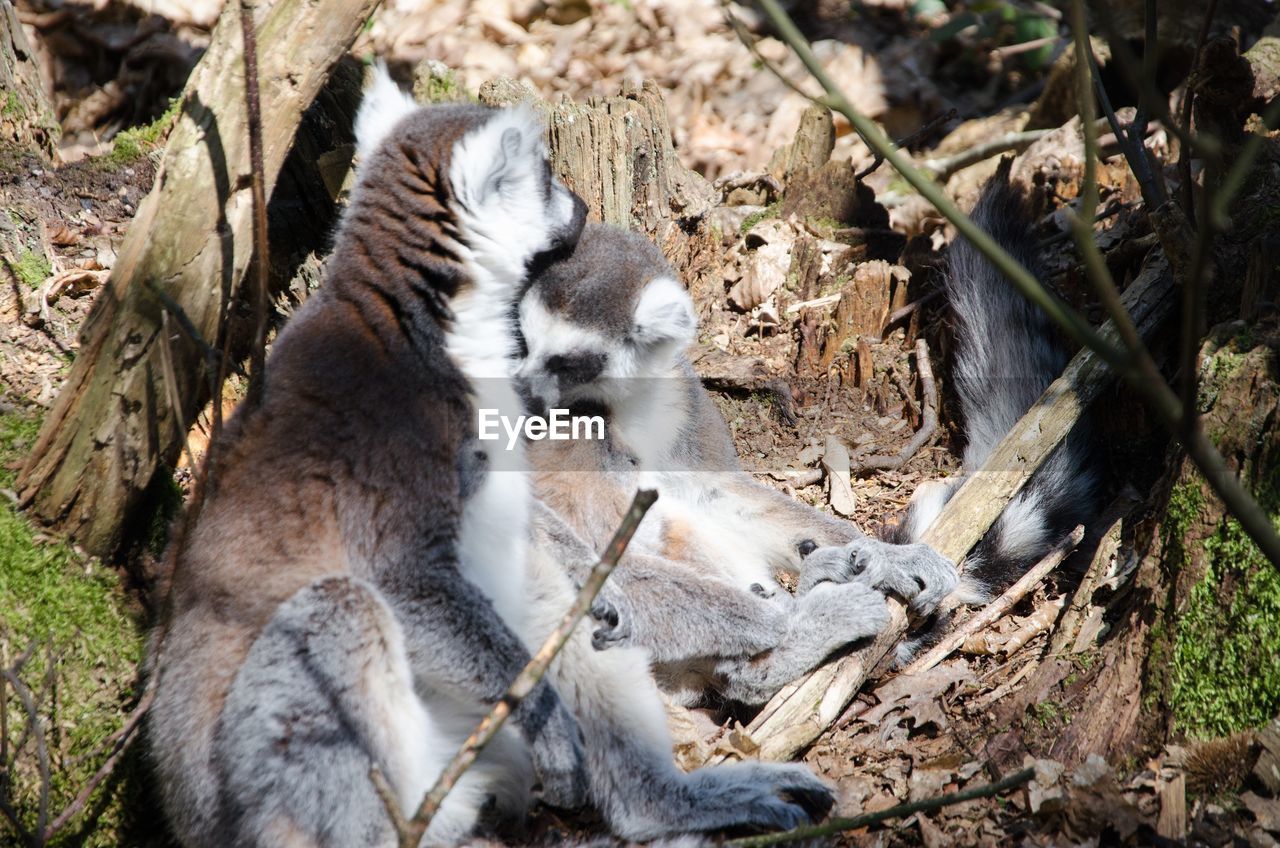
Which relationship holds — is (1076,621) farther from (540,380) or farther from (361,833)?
(361,833)

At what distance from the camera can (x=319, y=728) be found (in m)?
3.20

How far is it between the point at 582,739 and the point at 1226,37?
3.94 meters

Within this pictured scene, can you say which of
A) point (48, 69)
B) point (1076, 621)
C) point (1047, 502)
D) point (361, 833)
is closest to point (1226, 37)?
point (1047, 502)

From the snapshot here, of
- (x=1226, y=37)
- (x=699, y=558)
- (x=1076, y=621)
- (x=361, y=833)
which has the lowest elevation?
(x=361, y=833)

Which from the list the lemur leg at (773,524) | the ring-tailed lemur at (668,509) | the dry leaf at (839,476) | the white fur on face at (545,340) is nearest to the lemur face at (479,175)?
the white fur on face at (545,340)

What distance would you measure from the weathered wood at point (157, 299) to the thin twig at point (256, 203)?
32 centimetres

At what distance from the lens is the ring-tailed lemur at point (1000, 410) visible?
4.68 m

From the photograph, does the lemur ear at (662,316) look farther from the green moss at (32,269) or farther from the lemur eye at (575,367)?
the green moss at (32,269)

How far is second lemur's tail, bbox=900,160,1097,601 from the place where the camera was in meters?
4.69

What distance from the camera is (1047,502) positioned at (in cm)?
469

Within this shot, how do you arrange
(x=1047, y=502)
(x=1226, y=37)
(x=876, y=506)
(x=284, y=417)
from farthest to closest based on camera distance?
(x=876, y=506)
(x=1047, y=502)
(x=1226, y=37)
(x=284, y=417)

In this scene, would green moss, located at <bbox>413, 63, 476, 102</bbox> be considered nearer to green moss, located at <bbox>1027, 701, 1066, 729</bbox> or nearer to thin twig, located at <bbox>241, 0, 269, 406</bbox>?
thin twig, located at <bbox>241, 0, 269, 406</bbox>

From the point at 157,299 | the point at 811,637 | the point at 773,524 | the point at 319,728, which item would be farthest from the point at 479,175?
the point at 811,637

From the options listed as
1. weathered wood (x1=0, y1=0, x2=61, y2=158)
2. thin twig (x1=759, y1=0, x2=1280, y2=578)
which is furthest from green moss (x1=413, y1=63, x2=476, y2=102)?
thin twig (x1=759, y1=0, x2=1280, y2=578)
